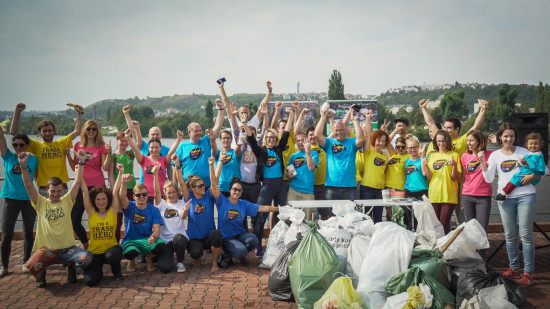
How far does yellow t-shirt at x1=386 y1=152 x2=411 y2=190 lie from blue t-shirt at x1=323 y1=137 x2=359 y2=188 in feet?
1.66

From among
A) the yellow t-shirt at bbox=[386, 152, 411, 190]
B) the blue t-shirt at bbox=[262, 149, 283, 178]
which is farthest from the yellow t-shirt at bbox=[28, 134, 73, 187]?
the yellow t-shirt at bbox=[386, 152, 411, 190]

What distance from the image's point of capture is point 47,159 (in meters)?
5.26

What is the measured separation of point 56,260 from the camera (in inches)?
182

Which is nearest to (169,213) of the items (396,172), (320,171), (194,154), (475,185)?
(194,154)

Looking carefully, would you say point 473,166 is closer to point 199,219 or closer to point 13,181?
point 199,219

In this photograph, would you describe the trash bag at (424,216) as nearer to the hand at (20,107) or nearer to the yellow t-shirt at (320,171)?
the yellow t-shirt at (320,171)

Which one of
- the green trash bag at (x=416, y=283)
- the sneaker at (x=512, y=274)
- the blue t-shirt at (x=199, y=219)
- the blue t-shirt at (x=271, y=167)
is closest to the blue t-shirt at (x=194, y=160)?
the blue t-shirt at (x=199, y=219)

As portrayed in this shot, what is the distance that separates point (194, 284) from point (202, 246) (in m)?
0.69

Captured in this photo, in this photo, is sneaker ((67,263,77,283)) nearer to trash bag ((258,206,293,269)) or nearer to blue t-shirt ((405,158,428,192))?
trash bag ((258,206,293,269))

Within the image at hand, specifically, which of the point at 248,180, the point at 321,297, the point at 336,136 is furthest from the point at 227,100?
the point at 321,297

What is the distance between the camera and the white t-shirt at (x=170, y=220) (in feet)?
17.4

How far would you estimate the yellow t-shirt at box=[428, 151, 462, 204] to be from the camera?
204 inches

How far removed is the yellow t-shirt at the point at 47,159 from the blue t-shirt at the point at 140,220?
3.46 ft

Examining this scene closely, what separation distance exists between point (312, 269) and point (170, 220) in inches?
88.6
